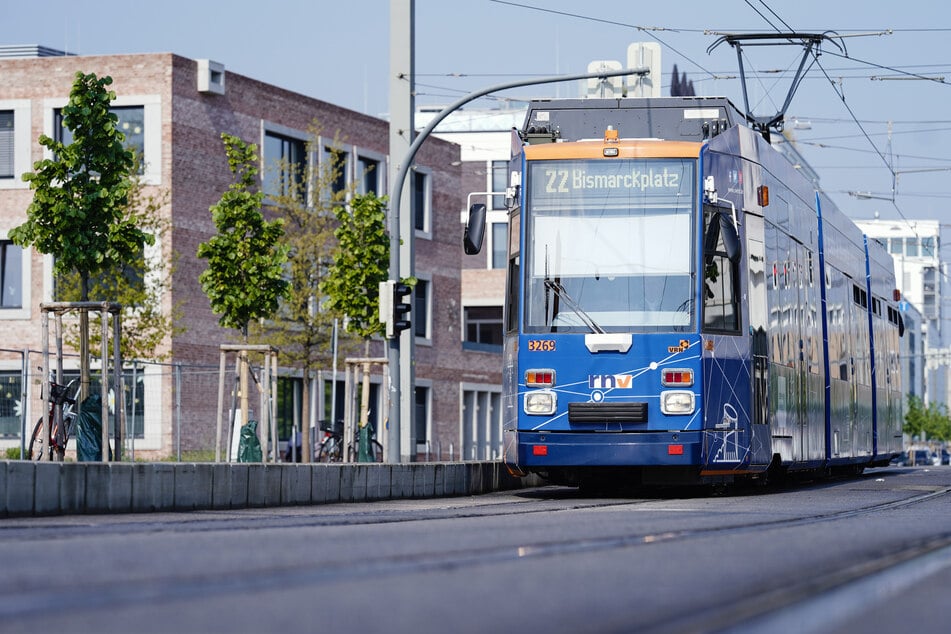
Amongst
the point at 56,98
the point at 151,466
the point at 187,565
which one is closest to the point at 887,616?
the point at 187,565

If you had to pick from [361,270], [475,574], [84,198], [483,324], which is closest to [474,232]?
[84,198]

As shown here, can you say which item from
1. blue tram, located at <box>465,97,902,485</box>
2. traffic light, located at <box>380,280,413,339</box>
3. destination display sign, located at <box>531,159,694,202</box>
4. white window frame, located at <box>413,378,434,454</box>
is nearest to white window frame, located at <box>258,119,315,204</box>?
white window frame, located at <box>413,378,434,454</box>

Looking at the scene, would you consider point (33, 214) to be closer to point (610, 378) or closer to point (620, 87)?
point (610, 378)

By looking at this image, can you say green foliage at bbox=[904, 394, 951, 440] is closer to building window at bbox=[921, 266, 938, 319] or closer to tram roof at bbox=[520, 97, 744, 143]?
building window at bbox=[921, 266, 938, 319]

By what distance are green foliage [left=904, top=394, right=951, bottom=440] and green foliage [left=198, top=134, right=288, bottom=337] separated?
379ft

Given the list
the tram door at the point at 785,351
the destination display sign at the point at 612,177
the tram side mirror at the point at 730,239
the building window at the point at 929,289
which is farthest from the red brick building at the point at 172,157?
the building window at the point at 929,289

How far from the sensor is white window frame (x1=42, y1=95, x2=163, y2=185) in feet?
139

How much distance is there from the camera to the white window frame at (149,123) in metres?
42.3

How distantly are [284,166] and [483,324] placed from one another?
28020mm

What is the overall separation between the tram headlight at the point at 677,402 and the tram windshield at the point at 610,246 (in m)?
0.70

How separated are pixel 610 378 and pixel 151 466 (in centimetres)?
529

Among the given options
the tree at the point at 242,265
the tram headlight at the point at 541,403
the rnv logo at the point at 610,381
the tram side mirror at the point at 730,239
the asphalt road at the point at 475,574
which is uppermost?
the tree at the point at 242,265

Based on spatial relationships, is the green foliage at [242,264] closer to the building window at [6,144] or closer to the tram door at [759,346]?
the tram door at [759,346]

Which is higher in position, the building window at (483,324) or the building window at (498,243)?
the building window at (498,243)
